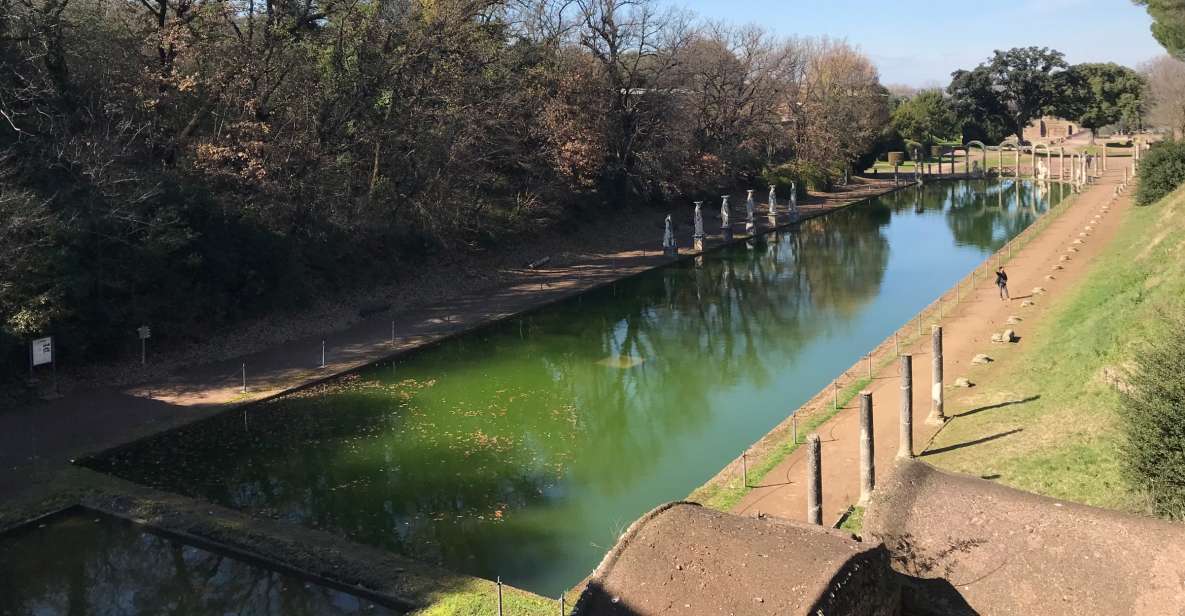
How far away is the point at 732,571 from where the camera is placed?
6.93 meters

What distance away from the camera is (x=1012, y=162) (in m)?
89.9

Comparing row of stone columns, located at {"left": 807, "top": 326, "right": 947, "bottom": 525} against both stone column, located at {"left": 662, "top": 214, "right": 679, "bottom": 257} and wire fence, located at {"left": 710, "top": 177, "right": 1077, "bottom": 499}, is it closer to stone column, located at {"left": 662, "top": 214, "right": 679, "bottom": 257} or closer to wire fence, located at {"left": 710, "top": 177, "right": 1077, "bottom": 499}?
wire fence, located at {"left": 710, "top": 177, "right": 1077, "bottom": 499}

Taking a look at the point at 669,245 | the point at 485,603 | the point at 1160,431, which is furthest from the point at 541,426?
the point at 669,245

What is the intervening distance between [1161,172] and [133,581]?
4594 cm

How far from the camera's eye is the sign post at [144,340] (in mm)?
22484

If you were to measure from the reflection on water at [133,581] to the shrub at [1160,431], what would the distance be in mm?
9798

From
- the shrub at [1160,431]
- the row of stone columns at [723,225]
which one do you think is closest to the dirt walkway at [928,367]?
the shrub at [1160,431]

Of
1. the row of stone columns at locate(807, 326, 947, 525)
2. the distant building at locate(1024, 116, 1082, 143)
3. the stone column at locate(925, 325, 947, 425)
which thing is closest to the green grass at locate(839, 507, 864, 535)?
the row of stone columns at locate(807, 326, 947, 525)

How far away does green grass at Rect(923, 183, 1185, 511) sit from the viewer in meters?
14.1

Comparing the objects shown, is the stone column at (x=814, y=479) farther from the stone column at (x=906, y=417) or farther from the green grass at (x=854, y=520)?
the stone column at (x=906, y=417)

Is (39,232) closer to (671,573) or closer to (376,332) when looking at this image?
(376,332)

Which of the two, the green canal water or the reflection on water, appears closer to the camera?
the reflection on water

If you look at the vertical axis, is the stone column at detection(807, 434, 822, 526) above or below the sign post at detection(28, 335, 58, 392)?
below

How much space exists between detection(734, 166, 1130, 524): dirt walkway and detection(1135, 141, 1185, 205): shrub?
1750mm
